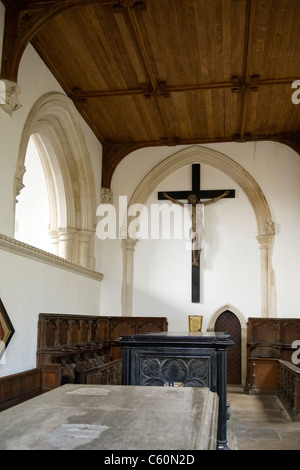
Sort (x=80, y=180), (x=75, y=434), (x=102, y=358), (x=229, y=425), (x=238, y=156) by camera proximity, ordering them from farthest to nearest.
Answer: (x=238, y=156)
(x=80, y=180)
(x=102, y=358)
(x=229, y=425)
(x=75, y=434)

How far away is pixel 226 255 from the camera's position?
10398 mm

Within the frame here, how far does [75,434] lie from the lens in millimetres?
1370

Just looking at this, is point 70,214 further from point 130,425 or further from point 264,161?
point 130,425

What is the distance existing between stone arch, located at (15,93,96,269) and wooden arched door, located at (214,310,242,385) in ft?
9.42

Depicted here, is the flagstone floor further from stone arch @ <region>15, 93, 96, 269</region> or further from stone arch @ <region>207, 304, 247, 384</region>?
stone arch @ <region>15, 93, 96, 269</region>

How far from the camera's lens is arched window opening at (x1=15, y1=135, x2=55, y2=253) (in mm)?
10711

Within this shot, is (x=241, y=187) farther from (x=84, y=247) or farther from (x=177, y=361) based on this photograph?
(x=177, y=361)

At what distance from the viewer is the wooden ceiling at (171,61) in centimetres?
632

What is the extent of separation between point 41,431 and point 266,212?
30.6 feet

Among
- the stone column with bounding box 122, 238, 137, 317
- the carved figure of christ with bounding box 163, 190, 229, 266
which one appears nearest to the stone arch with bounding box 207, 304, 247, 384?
the carved figure of christ with bounding box 163, 190, 229, 266

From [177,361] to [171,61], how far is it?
5.03 m

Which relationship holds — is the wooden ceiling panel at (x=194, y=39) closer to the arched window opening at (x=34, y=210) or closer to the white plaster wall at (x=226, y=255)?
the white plaster wall at (x=226, y=255)

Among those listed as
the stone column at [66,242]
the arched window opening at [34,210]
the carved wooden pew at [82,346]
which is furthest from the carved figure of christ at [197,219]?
the arched window opening at [34,210]

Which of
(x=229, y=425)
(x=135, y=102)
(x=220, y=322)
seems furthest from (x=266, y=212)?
(x=229, y=425)
